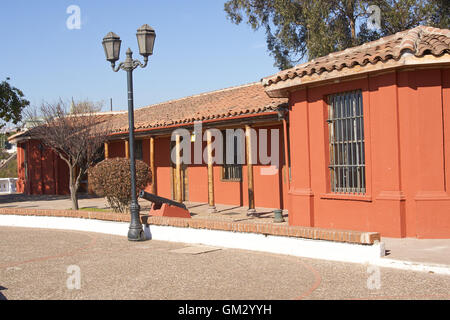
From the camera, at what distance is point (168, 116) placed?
19016mm

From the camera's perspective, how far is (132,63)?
32.9ft

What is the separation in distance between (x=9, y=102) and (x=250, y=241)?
16.0 metres

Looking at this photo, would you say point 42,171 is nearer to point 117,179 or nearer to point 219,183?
point 219,183

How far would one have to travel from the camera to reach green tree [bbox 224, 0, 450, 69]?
64.3 ft

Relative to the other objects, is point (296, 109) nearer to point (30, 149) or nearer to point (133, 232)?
point (133, 232)

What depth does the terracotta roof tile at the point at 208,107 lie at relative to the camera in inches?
566

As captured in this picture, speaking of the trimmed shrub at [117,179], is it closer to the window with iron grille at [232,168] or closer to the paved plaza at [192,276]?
the window with iron grille at [232,168]

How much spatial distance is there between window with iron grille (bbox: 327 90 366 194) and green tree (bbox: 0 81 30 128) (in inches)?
606

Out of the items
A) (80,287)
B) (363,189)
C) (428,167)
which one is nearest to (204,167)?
(363,189)

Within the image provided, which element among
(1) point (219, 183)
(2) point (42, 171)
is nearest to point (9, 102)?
(2) point (42, 171)

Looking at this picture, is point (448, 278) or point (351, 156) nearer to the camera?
point (448, 278)

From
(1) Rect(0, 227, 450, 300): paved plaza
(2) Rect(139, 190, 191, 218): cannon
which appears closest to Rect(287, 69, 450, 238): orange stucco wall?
(1) Rect(0, 227, 450, 300): paved plaza

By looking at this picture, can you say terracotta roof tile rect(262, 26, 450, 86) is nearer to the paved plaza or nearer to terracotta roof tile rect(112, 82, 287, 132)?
terracotta roof tile rect(112, 82, 287, 132)

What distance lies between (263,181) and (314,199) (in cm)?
546
